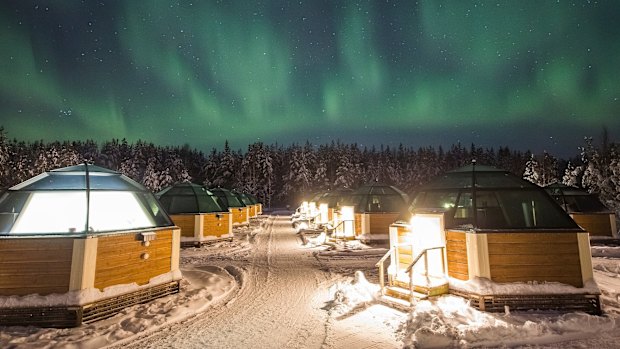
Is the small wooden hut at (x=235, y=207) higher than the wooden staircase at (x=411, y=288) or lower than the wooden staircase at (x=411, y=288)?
higher

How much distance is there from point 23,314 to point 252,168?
60.7 meters

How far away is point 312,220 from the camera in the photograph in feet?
112

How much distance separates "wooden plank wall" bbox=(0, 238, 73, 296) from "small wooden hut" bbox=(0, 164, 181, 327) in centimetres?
2

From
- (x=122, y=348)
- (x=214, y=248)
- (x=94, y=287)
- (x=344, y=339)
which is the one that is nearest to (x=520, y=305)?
(x=344, y=339)

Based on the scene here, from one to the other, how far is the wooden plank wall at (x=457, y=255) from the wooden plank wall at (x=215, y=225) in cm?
1431

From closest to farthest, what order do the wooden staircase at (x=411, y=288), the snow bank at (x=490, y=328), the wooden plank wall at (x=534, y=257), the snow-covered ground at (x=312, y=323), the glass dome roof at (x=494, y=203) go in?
the snow bank at (x=490, y=328) → the snow-covered ground at (x=312, y=323) → the wooden plank wall at (x=534, y=257) → the wooden staircase at (x=411, y=288) → the glass dome roof at (x=494, y=203)

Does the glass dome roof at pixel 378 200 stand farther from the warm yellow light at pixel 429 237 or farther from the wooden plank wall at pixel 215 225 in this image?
the warm yellow light at pixel 429 237

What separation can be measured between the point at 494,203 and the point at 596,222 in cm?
1617

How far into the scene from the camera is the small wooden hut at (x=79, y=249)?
6.63m

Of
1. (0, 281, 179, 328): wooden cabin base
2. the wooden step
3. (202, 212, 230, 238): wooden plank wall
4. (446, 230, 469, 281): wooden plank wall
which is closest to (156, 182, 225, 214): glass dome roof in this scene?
(202, 212, 230, 238): wooden plank wall

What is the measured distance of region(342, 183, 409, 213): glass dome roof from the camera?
754 inches

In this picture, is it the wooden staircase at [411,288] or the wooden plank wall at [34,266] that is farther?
the wooden staircase at [411,288]

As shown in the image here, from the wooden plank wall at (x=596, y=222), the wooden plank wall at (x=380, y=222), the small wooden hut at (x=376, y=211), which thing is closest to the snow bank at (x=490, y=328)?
the small wooden hut at (x=376, y=211)

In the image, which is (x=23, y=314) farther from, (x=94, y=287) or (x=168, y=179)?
(x=168, y=179)
